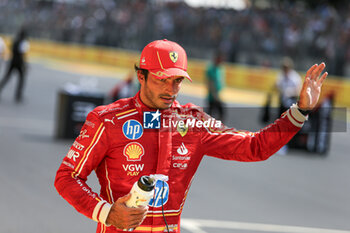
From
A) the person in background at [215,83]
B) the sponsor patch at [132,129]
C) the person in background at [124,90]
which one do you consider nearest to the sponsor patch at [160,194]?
the sponsor patch at [132,129]

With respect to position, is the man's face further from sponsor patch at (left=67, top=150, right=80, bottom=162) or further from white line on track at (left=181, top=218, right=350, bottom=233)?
white line on track at (left=181, top=218, right=350, bottom=233)

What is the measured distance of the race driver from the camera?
3.40 metres

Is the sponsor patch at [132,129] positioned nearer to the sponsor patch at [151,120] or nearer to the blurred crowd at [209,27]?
the sponsor patch at [151,120]

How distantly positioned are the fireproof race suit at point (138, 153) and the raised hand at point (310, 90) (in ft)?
0.22

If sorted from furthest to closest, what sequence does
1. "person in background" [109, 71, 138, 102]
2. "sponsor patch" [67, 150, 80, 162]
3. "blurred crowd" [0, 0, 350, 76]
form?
"blurred crowd" [0, 0, 350, 76], "person in background" [109, 71, 138, 102], "sponsor patch" [67, 150, 80, 162]

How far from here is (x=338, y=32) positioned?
22953mm

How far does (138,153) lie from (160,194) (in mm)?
256

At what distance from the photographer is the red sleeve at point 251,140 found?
3.54 m

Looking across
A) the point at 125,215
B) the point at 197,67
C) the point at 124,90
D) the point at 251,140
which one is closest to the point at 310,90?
the point at 251,140

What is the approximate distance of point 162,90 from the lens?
3.50 metres

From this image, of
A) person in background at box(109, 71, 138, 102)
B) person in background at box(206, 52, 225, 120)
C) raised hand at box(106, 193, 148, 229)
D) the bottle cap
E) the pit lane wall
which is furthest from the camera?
the pit lane wall

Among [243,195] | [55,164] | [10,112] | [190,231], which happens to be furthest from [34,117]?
[190,231]

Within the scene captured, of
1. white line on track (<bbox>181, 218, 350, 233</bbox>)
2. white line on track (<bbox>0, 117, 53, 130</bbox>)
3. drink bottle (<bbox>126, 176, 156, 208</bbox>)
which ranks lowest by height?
white line on track (<bbox>181, 218, 350, 233</bbox>)

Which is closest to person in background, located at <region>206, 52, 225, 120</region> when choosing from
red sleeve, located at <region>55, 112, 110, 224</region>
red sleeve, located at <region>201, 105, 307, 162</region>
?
red sleeve, located at <region>201, 105, 307, 162</region>
